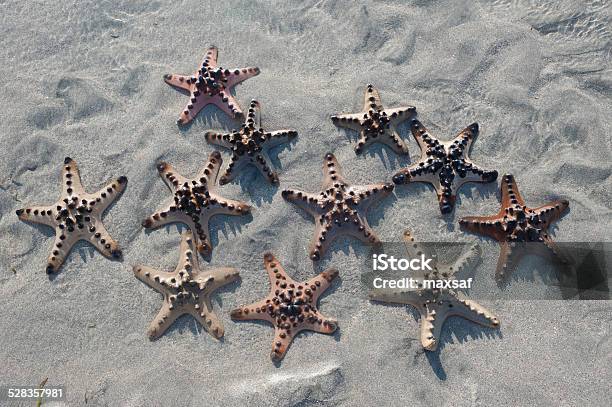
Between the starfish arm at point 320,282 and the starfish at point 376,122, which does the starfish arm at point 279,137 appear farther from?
the starfish arm at point 320,282

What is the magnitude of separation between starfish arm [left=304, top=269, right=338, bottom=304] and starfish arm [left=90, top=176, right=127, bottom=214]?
3.58m

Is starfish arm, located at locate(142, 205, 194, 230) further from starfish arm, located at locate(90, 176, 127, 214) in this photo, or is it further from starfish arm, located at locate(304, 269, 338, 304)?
starfish arm, located at locate(304, 269, 338, 304)

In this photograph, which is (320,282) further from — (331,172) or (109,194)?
(109,194)

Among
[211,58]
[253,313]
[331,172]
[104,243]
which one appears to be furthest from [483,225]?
[104,243]

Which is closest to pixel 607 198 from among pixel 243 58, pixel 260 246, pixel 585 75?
pixel 585 75

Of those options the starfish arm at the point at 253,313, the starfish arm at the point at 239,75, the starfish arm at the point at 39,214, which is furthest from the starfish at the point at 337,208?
the starfish arm at the point at 39,214

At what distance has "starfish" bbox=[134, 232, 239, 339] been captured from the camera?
25.9ft

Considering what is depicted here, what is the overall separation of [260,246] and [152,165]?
239 centimetres

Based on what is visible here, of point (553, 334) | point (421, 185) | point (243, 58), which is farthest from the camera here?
point (243, 58)

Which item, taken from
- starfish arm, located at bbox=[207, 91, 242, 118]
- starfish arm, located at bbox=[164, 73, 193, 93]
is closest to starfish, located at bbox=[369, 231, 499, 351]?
starfish arm, located at bbox=[207, 91, 242, 118]

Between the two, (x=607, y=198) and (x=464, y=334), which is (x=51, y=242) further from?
(x=607, y=198)

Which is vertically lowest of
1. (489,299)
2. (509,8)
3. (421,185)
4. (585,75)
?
(489,299)

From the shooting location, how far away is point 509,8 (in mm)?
9156

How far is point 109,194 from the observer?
8.41 metres
